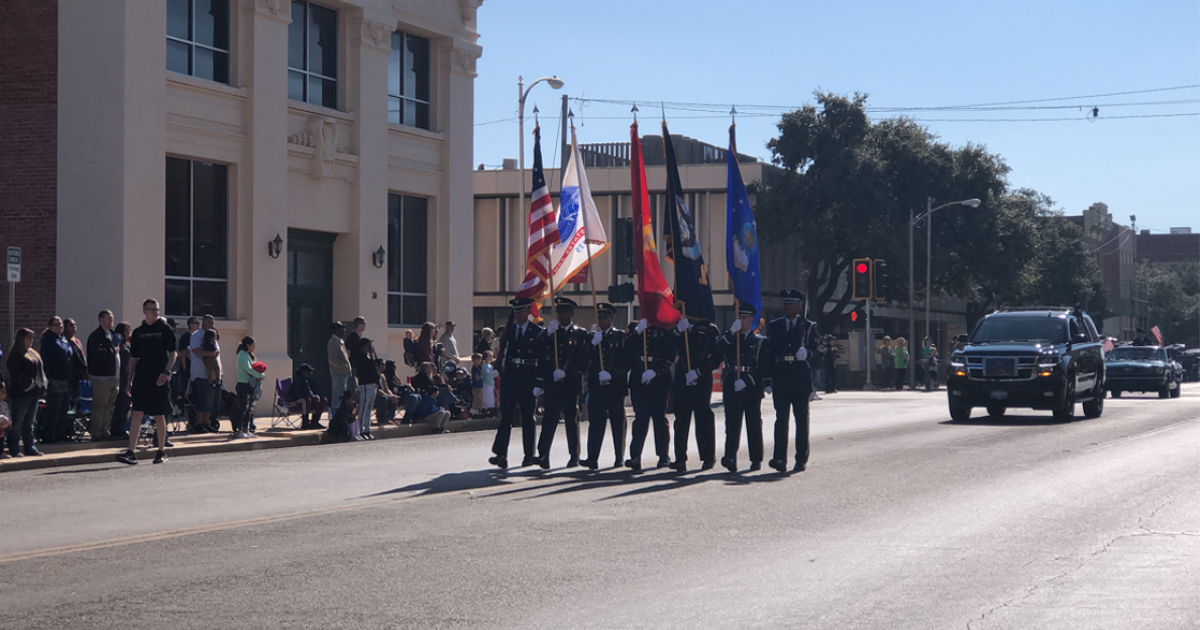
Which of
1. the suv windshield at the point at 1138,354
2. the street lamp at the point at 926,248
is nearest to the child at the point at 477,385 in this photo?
the suv windshield at the point at 1138,354

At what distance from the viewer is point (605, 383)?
14438 mm

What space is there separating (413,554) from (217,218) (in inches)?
633

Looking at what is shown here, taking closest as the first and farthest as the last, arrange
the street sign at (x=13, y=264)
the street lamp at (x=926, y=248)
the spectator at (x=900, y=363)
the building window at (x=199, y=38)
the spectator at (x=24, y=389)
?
the spectator at (x=24, y=389) → the street sign at (x=13, y=264) → the building window at (x=199, y=38) → the spectator at (x=900, y=363) → the street lamp at (x=926, y=248)

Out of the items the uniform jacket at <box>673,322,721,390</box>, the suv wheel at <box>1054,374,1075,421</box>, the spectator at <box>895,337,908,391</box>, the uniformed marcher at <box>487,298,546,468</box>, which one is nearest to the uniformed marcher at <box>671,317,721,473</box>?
the uniform jacket at <box>673,322,721,390</box>

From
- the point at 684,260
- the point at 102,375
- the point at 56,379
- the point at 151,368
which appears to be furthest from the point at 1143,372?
the point at 56,379

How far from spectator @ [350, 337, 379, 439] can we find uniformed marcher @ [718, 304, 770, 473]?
7044mm

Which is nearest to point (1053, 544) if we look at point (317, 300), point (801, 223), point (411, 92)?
point (317, 300)

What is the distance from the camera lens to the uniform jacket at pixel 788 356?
567 inches

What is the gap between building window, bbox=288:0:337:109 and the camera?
25.1m

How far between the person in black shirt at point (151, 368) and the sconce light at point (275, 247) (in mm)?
8781

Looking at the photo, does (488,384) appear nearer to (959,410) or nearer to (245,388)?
(245,388)

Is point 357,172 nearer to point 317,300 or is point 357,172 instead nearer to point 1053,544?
point 317,300

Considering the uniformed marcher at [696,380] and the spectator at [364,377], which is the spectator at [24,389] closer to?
the spectator at [364,377]

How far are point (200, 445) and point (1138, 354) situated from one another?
90.9ft
